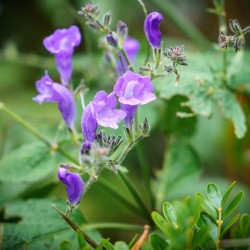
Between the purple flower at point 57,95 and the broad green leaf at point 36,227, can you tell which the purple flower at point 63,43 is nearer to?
the purple flower at point 57,95

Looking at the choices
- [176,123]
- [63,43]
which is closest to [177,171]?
[176,123]

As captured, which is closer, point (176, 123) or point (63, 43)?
point (63, 43)

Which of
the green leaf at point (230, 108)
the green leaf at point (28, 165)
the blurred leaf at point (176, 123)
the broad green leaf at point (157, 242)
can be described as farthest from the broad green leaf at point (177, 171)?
the broad green leaf at point (157, 242)

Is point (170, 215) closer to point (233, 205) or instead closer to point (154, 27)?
point (233, 205)

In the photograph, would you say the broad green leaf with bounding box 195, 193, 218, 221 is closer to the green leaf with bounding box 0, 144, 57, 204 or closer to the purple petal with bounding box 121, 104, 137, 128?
the purple petal with bounding box 121, 104, 137, 128

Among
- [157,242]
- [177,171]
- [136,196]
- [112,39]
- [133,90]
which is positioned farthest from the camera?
[177,171]

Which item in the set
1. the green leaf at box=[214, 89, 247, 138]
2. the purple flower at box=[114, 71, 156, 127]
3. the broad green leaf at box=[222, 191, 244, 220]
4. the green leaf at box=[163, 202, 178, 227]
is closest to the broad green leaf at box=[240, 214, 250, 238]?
the broad green leaf at box=[222, 191, 244, 220]

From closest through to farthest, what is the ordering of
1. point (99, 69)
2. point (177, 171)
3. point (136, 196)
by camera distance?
point (136, 196)
point (177, 171)
point (99, 69)

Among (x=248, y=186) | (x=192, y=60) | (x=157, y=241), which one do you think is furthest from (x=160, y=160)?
(x=157, y=241)

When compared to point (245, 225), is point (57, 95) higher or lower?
higher
